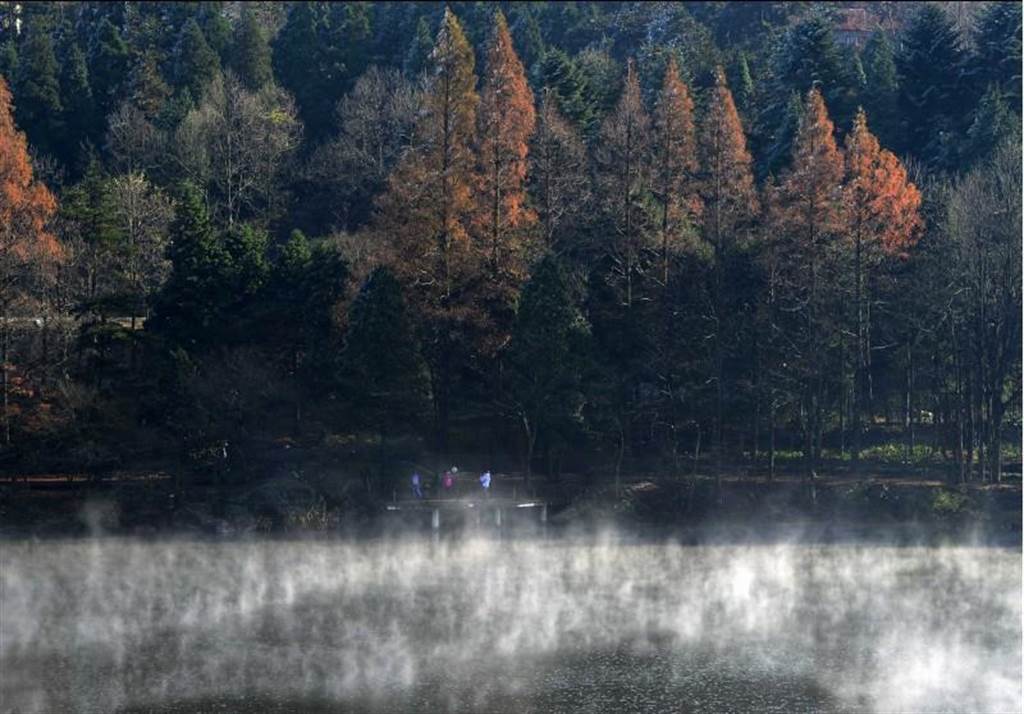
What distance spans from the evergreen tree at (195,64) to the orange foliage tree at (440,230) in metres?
26.7

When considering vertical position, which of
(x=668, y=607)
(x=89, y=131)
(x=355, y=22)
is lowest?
(x=668, y=607)

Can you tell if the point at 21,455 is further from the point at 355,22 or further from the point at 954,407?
the point at 355,22

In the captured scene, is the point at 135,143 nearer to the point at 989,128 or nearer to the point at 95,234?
the point at 95,234

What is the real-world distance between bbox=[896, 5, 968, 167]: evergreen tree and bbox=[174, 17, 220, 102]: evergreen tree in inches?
1321

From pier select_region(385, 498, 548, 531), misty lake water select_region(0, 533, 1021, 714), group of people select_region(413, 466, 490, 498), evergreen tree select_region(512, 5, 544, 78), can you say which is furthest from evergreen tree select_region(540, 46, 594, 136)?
misty lake water select_region(0, 533, 1021, 714)

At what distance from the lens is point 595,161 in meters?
59.5

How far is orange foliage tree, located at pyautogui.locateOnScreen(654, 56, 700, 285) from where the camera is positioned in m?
52.5

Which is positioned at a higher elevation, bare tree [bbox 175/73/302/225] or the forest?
bare tree [bbox 175/73/302/225]

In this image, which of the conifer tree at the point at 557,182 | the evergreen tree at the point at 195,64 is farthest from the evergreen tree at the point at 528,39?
the conifer tree at the point at 557,182

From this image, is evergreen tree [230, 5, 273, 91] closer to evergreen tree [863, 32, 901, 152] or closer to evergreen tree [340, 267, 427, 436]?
evergreen tree [863, 32, 901, 152]

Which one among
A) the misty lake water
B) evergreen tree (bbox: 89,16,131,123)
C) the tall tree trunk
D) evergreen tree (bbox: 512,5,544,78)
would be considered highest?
evergreen tree (bbox: 512,5,544,78)

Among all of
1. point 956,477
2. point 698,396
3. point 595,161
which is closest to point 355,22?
point 595,161

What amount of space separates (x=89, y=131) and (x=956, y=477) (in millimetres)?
46302

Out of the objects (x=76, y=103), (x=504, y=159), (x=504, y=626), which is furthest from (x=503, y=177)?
(x=76, y=103)
